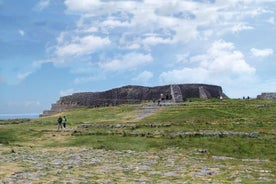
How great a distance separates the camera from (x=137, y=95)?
89.9 metres

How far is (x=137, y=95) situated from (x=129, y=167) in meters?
67.6

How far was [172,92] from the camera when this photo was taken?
86.3 metres

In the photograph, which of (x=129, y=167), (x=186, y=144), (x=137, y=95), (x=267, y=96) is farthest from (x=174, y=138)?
Answer: (x=267, y=96)

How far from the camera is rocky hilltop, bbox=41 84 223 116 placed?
87438mm

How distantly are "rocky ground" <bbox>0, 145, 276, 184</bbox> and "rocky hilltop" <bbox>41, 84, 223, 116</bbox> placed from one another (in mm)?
56118

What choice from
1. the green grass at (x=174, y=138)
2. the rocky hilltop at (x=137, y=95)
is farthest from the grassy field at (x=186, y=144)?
the rocky hilltop at (x=137, y=95)

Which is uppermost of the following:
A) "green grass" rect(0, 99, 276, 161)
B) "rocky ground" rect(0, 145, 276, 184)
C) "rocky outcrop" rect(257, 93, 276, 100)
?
"rocky outcrop" rect(257, 93, 276, 100)

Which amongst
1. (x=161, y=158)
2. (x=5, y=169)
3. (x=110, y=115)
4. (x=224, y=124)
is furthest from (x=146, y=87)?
(x=5, y=169)

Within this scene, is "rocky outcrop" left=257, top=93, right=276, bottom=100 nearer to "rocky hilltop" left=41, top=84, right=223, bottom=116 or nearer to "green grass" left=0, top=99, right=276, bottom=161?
"rocky hilltop" left=41, top=84, right=223, bottom=116

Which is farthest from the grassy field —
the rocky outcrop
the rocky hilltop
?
the rocky outcrop

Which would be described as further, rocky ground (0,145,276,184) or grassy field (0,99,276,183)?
grassy field (0,99,276,183)

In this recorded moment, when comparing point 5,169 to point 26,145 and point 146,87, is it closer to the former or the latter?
point 26,145

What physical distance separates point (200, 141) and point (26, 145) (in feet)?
50.4

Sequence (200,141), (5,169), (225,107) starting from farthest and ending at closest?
(225,107) < (200,141) < (5,169)
